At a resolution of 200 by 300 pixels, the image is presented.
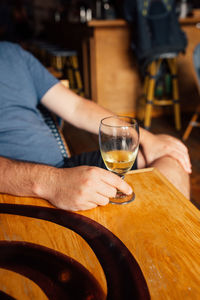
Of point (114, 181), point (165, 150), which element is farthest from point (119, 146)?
point (165, 150)

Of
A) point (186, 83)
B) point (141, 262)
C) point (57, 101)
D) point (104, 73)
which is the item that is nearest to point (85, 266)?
point (141, 262)

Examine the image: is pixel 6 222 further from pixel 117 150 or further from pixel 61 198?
pixel 117 150

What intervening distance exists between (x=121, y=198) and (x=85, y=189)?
0.09 m

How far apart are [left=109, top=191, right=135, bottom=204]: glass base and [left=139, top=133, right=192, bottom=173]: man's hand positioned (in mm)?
298

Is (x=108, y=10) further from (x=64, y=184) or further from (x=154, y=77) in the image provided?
(x=64, y=184)

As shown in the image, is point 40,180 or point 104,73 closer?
point 40,180

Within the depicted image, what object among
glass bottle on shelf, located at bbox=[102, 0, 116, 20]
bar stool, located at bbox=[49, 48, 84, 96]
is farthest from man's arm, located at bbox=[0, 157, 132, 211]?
bar stool, located at bbox=[49, 48, 84, 96]

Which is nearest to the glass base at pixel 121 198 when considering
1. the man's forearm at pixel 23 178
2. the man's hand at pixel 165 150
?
the man's forearm at pixel 23 178

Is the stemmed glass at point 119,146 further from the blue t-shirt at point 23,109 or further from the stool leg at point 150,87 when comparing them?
the stool leg at point 150,87

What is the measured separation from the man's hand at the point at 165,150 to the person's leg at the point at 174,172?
2cm

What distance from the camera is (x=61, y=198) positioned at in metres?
0.61

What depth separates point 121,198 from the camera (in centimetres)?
64

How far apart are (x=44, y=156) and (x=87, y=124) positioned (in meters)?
0.22

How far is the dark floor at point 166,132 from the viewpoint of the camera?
2.28m
